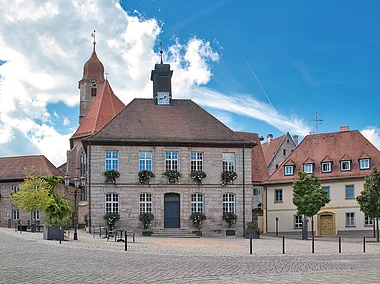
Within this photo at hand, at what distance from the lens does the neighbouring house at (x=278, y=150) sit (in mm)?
63188

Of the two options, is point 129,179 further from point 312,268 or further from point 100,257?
point 312,268

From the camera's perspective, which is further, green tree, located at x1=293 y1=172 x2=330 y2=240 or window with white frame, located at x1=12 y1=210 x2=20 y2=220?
window with white frame, located at x1=12 y1=210 x2=20 y2=220

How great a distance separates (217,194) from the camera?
41250mm

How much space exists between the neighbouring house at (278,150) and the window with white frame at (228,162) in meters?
20.7

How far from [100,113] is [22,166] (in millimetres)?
10965

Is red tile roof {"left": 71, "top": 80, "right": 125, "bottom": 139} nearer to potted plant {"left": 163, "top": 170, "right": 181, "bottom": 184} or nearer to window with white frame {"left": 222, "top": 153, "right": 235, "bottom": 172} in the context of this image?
potted plant {"left": 163, "top": 170, "right": 181, "bottom": 184}

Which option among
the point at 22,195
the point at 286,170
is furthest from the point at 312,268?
the point at 286,170

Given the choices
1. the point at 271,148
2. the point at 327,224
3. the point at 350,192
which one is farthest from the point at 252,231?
the point at 271,148

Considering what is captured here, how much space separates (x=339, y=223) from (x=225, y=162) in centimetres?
1101

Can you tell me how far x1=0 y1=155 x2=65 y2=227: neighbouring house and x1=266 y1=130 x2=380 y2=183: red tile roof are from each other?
81.1ft

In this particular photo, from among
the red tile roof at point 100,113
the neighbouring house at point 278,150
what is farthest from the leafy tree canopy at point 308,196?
the red tile roof at point 100,113

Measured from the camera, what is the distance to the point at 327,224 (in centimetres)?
4588

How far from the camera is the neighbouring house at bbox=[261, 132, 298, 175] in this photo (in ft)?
207

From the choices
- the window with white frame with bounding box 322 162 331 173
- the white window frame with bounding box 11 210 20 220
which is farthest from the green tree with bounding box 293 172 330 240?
the white window frame with bounding box 11 210 20 220
